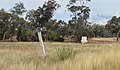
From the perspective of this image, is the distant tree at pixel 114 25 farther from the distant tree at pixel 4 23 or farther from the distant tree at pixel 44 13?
the distant tree at pixel 4 23

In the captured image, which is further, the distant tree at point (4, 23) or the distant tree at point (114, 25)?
the distant tree at point (114, 25)

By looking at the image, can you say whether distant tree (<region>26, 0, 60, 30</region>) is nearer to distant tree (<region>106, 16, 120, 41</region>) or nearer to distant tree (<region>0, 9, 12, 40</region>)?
distant tree (<region>0, 9, 12, 40</region>)

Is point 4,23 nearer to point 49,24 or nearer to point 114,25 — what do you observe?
point 49,24

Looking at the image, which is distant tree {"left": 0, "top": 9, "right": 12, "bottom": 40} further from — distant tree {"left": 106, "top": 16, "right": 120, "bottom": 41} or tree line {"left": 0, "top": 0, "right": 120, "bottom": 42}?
distant tree {"left": 106, "top": 16, "right": 120, "bottom": 41}

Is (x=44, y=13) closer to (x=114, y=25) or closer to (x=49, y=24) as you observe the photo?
(x=49, y=24)

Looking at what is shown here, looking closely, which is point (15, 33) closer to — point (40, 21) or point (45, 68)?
point (40, 21)

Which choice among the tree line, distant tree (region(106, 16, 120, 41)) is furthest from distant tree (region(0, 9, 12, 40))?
distant tree (region(106, 16, 120, 41))

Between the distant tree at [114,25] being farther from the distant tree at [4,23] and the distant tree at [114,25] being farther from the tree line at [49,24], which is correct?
the distant tree at [4,23]

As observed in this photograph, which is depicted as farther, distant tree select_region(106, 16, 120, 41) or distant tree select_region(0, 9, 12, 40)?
distant tree select_region(106, 16, 120, 41)

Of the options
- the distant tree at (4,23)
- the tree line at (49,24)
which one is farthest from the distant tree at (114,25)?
the distant tree at (4,23)

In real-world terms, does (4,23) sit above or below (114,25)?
above

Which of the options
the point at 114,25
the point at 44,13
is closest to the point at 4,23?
the point at 44,13

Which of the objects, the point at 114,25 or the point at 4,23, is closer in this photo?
the point at 4,23

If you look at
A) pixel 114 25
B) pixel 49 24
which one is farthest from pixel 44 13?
pixel 114 25
